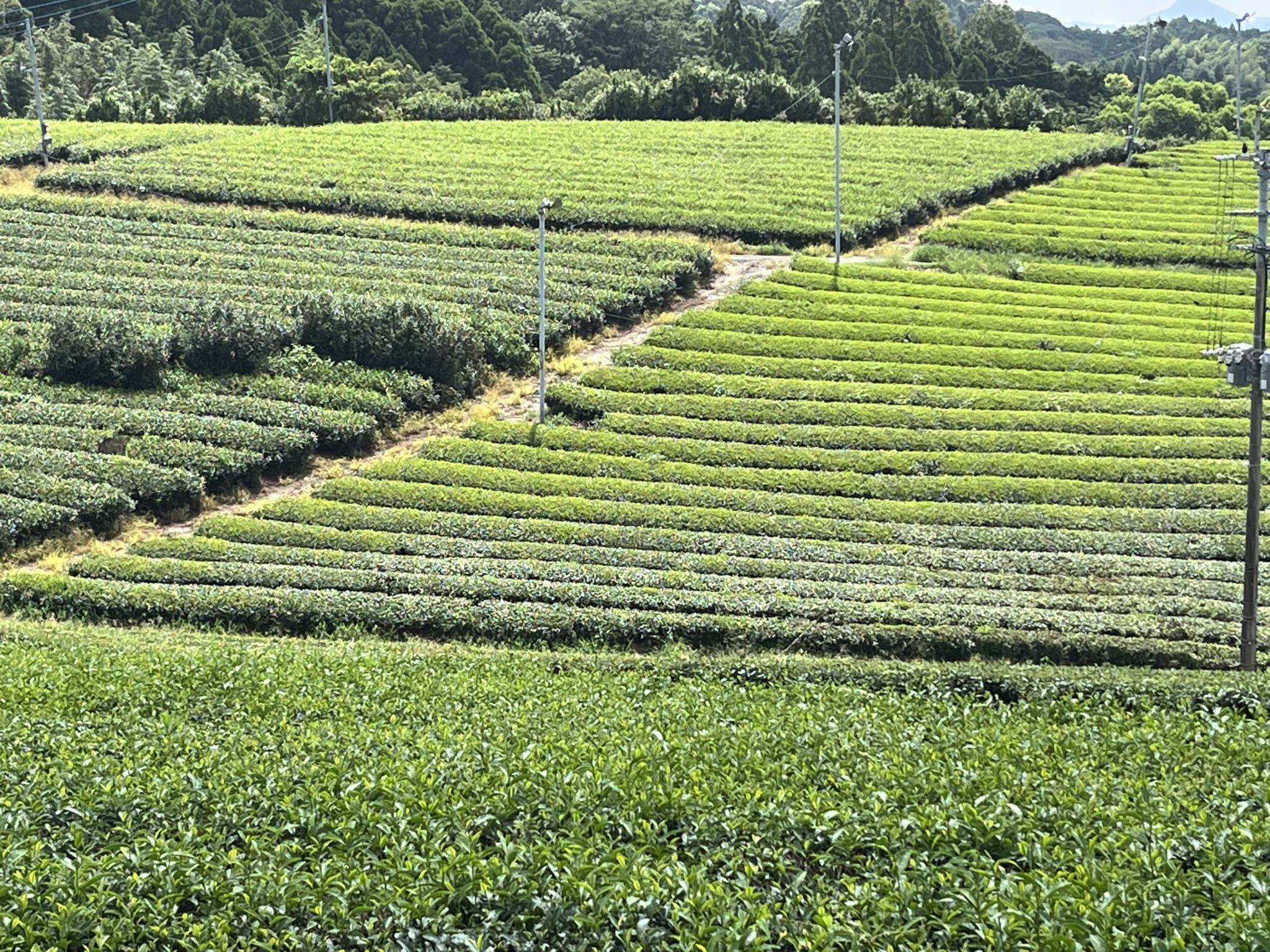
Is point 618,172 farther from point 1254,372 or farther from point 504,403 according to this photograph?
→ point 1254,372

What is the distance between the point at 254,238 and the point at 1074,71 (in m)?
74.5

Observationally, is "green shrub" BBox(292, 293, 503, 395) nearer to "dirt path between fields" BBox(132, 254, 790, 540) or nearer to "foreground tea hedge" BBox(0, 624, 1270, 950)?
"dirt path between fields" BBox(132, 254, 790, 540)

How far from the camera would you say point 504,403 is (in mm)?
38969

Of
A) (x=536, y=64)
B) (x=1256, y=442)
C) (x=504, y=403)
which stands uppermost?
(x=536, y=64)

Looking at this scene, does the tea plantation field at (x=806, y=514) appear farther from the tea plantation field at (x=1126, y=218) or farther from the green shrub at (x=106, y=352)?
the tea plantation field at (x=1126, y=218)

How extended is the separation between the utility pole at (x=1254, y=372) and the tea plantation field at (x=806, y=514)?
1.85 meters

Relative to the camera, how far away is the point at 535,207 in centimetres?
A: 5506

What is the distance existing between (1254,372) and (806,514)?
11.6m

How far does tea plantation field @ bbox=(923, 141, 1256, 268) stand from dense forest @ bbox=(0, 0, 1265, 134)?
14.9 meters

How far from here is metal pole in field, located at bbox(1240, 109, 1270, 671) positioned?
67.9 ft

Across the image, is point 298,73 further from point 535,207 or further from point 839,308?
point 839,308

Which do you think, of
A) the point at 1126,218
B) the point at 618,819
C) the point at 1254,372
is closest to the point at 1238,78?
the point at 1126,218

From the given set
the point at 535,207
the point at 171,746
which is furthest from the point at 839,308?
the point at 171,746

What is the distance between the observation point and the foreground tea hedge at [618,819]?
11195mm
